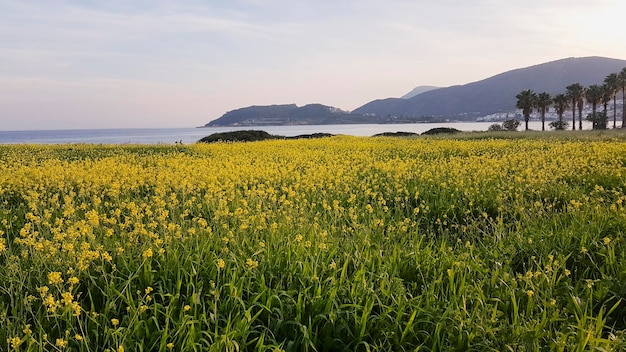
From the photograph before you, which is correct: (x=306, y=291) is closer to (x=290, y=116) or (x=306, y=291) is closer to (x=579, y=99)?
(x=579, y=99)

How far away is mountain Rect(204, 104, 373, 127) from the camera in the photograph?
547 ft

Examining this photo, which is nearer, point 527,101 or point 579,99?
point 579,99

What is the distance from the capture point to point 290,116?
174 meters

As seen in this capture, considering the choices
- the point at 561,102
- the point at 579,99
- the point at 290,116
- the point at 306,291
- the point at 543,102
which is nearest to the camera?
the point at 306,291

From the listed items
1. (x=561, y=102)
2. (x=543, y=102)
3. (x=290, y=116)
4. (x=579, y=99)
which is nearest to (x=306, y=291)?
(x=543, y=102)

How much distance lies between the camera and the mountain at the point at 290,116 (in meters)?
167

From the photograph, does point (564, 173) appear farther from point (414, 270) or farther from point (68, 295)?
point (68, 295)

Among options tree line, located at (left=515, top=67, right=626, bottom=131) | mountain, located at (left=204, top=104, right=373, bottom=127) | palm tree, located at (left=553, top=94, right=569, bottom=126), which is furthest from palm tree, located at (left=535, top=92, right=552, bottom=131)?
mountain, located at (left=204, top=104, right=373, bottom=127)

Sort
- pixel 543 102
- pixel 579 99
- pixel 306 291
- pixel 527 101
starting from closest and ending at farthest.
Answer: pixel 306 291, pixel 579 99, pixel 543 102, pixel 527 101

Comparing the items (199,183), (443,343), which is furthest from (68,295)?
(199,183)

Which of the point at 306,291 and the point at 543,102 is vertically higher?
the point at 543,102

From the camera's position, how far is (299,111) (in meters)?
181

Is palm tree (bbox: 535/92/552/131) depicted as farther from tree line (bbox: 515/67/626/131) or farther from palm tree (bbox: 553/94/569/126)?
palm tree (bbox: 553/94/569/126)

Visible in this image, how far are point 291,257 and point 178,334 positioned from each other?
1.36 metres
